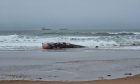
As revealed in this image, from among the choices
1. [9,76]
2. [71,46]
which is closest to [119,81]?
[9,76]

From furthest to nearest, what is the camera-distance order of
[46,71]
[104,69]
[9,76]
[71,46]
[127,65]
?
1. [71,46]
2. [127,65]
3. [104,69]
4. [46,71]
5. [9,76]

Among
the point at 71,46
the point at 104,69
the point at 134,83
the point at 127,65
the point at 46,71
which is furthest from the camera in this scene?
the point at 71,46

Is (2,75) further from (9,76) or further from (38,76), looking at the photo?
(38,76)

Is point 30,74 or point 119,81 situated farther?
point 30,74

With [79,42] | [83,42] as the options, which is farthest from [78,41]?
[83,42]

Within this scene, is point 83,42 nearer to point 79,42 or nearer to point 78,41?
point 79,42

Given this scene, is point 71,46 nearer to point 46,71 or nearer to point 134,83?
point 46,71

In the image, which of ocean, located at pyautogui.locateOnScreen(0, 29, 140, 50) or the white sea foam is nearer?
ocean, located at pyautogui.locateOnScreen(0, 29, 140, 50)

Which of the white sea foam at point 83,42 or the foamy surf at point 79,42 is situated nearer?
the foamy surf at point 79,42

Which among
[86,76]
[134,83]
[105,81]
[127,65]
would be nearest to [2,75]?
[86,76]

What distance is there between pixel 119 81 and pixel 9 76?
131 inches

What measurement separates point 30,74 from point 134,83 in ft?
11.2

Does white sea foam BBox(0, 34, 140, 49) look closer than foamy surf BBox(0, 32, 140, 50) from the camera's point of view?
No

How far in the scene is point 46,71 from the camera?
10758mm
